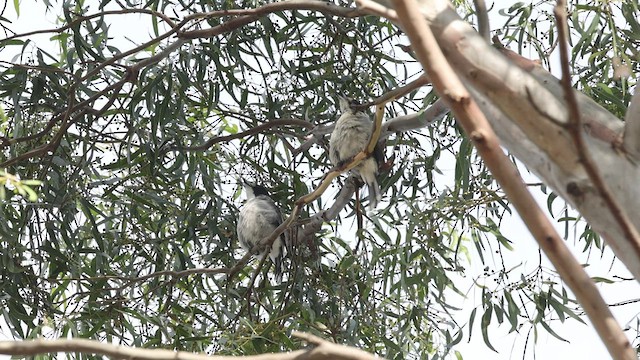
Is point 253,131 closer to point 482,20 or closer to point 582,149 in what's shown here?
point 482,20

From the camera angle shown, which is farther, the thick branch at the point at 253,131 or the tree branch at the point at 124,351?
the thick branch at the point at 253,131

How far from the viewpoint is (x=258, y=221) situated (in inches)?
145

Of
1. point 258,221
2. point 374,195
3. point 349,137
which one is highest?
point 349,137

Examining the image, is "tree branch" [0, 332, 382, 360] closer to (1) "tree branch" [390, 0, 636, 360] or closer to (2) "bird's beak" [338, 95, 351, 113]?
(1) "tree branch" [390, 0, 636, 360]

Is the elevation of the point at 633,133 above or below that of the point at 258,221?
below

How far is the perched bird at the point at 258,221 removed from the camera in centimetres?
361

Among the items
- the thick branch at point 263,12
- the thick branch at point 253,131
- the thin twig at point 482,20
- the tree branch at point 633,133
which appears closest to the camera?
the tree branch at point 633,133

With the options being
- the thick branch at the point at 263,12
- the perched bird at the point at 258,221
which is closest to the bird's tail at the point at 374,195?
the perched bird at the point at 258,221

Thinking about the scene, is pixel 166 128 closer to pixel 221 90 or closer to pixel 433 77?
pixel 221 90

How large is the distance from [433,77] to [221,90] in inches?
102

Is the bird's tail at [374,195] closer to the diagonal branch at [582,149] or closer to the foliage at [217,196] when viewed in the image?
the foliage at [217,196]

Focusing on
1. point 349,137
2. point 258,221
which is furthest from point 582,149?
point 258,221

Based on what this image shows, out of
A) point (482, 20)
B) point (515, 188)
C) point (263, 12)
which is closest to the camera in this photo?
point (515, 188)

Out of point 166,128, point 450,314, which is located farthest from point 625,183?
point 166,128
